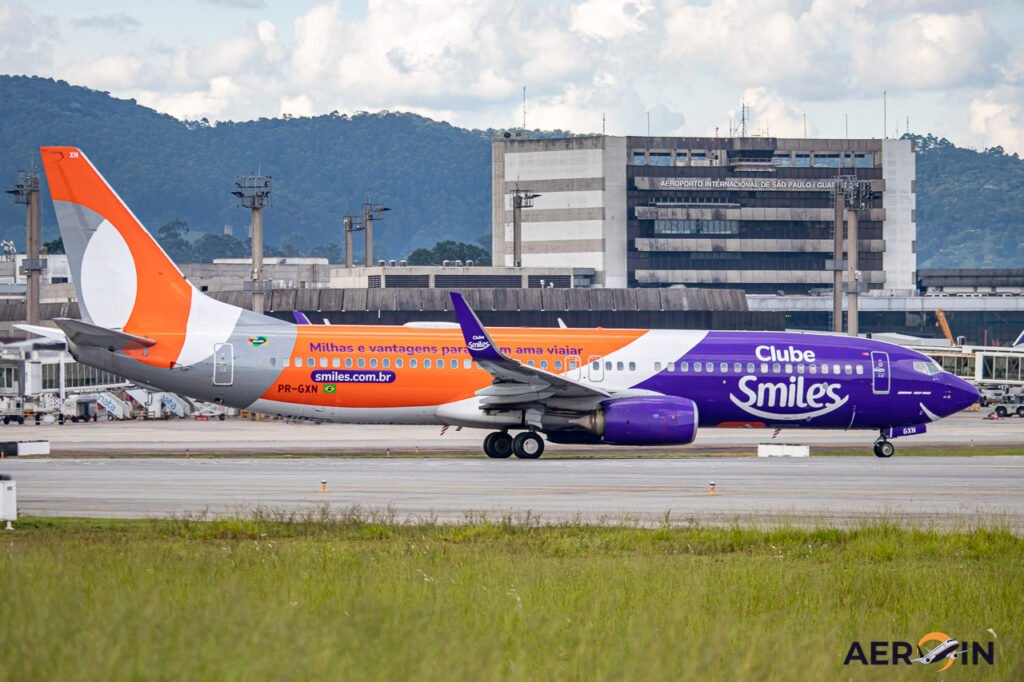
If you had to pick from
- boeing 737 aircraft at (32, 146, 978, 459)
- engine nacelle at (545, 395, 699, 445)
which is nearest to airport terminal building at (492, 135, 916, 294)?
boeing 737 aircraft at (32, 146, 978, 459)

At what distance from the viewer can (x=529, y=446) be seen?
36.9 metres

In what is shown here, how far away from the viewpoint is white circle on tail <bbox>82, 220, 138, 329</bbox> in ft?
117

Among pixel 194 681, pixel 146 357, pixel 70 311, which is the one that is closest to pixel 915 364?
pixel 146 357

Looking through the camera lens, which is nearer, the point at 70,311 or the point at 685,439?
the point at 685,439

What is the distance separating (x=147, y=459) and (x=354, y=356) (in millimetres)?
6518

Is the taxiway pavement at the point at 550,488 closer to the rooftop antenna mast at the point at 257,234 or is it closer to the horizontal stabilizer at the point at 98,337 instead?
the horizontal stabilizer at the point at 98,337

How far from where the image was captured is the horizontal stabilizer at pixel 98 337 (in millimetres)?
34281

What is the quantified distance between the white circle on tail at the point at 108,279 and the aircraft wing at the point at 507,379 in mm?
9008

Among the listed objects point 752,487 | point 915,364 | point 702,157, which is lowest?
point 752,487

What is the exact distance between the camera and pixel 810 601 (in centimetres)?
1395

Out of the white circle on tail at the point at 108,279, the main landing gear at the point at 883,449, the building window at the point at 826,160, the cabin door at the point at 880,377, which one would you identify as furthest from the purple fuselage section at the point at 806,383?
the building window at the point at 826,160

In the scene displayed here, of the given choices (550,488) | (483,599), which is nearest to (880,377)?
(550,488)

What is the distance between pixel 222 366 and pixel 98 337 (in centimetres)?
337

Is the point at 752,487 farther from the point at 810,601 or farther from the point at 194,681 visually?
the point at 194,681
